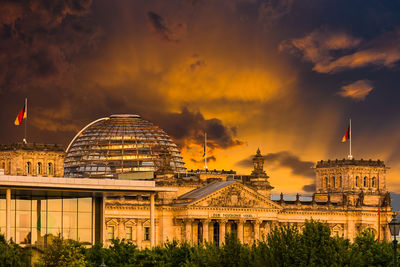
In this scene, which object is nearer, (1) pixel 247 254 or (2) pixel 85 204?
(1) pixel 247 254

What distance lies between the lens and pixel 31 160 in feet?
573

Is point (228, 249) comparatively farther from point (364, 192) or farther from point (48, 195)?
point (364, 192)

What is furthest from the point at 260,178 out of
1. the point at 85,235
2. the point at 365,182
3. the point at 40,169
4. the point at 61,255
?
the point at 61,255

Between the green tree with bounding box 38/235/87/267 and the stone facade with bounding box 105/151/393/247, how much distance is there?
5632cm

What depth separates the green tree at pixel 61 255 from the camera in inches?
3947

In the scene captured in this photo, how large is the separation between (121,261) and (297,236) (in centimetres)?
2014

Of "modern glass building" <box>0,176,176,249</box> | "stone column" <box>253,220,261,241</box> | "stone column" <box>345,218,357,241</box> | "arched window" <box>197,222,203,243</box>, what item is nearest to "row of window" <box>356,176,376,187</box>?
"stone column" <box>345,218,357,241</box>

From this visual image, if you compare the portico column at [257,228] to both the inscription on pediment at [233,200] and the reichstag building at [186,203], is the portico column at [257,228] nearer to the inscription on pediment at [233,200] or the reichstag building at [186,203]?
the reichstag building at [186,203]

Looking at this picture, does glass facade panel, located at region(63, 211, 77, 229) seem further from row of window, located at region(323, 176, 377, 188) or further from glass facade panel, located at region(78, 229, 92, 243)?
row of window, located at region(323, 176, 377, 188)

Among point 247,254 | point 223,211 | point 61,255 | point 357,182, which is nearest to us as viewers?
point 247,254

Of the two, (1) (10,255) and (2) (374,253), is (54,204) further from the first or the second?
(2) (374,253)

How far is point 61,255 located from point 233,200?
67.8 m

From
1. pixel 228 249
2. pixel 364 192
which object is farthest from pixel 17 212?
pixel 364 192

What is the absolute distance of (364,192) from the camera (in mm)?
192875
